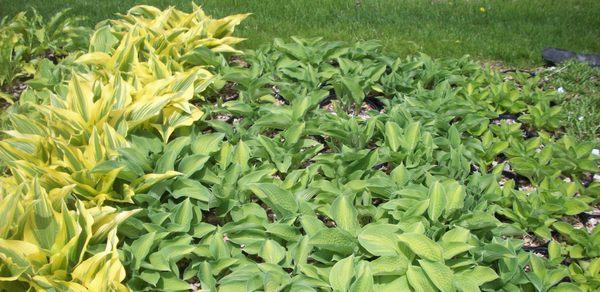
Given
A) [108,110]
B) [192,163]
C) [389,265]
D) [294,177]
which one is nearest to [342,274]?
[389,265]

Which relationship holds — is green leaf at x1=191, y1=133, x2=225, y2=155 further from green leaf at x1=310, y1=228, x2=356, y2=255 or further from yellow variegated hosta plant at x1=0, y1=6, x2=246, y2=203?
green leaf at x1=310, y1=228, x2=356, y2=255

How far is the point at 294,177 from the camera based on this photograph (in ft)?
10.4

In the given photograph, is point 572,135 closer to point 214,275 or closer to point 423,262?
point 423,262

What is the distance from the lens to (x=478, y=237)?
2838 mm

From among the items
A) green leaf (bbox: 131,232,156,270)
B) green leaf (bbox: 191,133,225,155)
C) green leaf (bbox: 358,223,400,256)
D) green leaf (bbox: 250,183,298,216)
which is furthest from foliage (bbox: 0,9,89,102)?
green leaf (bbox: 358,223,400,256)

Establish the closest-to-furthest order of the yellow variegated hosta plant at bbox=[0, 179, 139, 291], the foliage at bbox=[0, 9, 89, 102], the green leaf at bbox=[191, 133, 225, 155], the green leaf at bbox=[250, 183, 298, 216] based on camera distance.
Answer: the yellow variegated hosta plant at bbox=[0, 179, 139, 291] → the green leaf at bbox=[250, 183, 298, 216] → the green leaf at bbox=[191, 133, 225, 155] → the foliage at bbox=[0, 9, 89, 102]

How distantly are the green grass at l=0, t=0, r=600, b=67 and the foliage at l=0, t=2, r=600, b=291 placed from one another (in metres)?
1.05

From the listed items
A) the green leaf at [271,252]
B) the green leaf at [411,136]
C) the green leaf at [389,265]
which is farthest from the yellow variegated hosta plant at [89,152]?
the green leaf at [411,136]

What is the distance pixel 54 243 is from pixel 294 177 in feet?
4.15

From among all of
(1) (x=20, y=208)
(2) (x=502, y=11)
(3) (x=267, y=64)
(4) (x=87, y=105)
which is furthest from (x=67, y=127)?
(2) (x=502, y=11)

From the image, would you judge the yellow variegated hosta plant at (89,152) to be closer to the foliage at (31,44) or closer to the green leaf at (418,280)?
the foliage at (31,44)

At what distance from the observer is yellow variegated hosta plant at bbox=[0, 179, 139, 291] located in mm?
2301

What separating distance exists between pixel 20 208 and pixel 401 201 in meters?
1.76

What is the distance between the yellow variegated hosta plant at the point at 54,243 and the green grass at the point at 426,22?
307 cm
